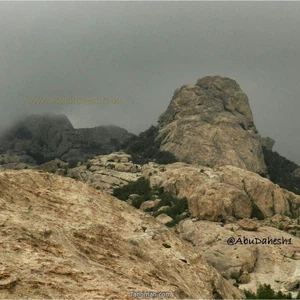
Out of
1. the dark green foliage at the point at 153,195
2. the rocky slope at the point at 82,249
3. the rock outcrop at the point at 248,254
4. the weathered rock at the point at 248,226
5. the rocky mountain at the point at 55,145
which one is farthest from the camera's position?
the rocky mountain at the point at 55,145

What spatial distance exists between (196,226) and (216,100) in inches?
3615

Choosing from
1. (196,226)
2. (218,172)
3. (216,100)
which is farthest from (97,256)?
(216,100)

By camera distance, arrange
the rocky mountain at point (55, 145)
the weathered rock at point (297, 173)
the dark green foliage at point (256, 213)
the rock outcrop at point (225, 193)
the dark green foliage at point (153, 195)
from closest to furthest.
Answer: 1. the rock outcrop at point (225, 193)
2. the dark green foliage at point (153, 195)
3. the dark green foliage at point (256, 213)
4. the weathered rock at point (297, 173)
5. the rocky mountain at point (55, 145)

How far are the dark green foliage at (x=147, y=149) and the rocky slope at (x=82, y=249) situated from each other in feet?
326

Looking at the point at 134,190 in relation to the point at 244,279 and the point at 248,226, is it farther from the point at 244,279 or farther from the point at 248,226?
the point at 244,279

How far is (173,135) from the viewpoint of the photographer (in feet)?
444

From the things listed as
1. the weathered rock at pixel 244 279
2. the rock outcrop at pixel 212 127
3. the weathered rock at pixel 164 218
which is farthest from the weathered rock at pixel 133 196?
the weathered rock at pixel 244 279

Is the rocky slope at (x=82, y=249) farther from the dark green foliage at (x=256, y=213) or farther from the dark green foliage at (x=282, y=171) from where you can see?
the dark green foliage at (x=282, y=171)

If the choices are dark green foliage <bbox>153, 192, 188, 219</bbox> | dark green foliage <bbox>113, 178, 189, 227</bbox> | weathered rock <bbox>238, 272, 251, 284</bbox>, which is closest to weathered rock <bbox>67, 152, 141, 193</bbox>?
dark green foliage <bbox>113, 178, 189, 227</bbox>

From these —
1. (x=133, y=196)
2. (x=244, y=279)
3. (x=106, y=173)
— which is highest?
(x=106, y=173)

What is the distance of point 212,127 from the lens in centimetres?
13038

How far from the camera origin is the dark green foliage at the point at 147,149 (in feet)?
412

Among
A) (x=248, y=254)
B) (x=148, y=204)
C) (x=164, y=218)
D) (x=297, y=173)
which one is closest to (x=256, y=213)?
(x=164, y=218)

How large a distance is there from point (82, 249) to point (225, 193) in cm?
5598
